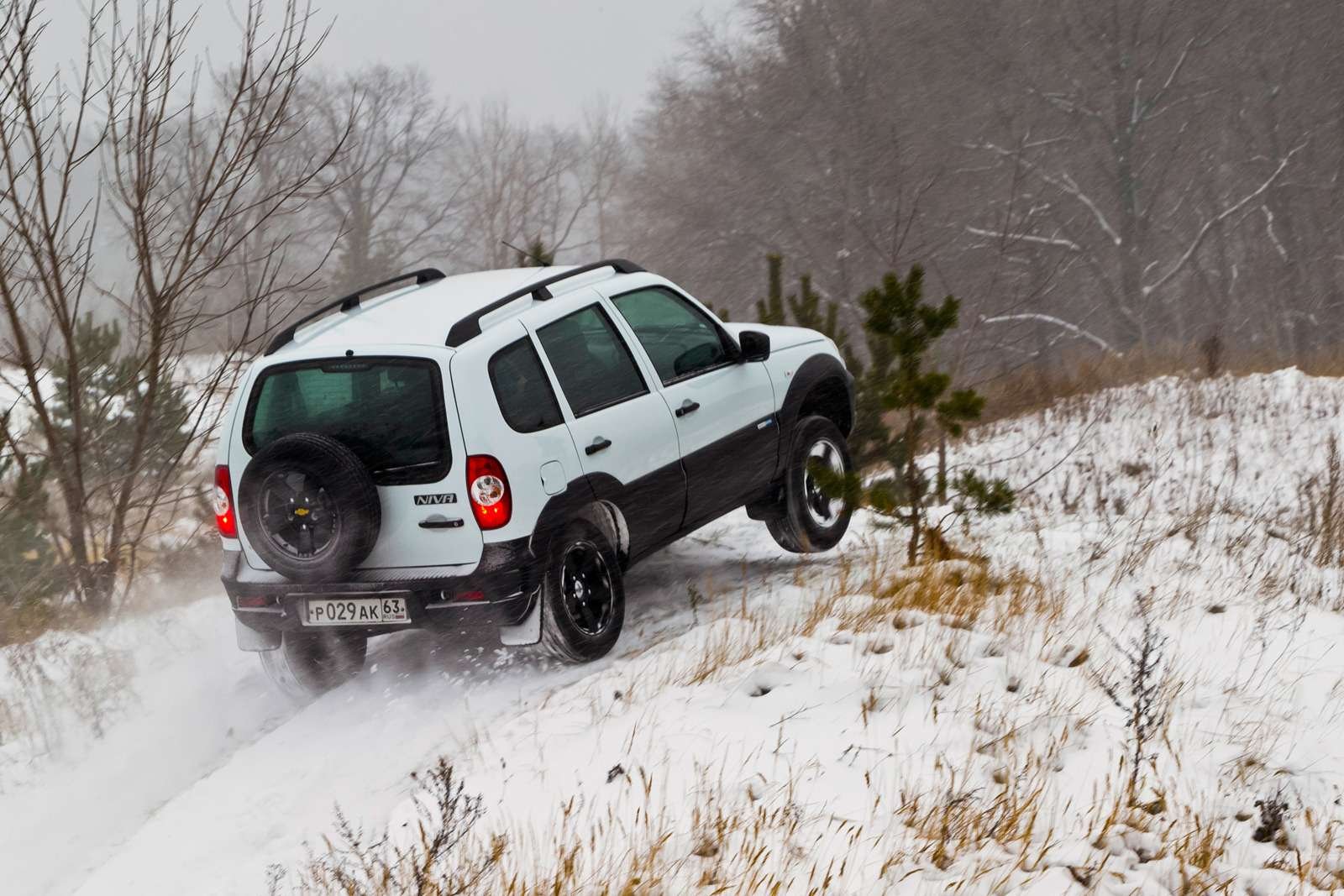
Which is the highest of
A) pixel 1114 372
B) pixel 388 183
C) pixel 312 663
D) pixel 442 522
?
pixel 388 183

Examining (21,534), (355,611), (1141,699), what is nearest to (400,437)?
(355,611)

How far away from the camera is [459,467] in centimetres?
521

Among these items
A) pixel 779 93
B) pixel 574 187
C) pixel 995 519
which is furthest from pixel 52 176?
pixel 574 187

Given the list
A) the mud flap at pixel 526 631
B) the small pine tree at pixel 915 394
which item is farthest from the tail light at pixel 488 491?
the small pine tree at pixel 915 394

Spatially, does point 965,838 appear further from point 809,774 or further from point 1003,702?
point 1003,702

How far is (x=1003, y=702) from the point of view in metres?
4.97

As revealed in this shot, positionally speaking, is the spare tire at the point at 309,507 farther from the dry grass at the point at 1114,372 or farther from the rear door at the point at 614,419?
the dry grass at the point at 1114,372

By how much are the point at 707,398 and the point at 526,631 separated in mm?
1850

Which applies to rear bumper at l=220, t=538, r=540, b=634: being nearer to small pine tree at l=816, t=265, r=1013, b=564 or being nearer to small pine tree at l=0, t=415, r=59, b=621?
small pine tree at l=816, t=265, r=1013, b=564

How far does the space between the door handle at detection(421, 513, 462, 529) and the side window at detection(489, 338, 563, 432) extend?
51cm

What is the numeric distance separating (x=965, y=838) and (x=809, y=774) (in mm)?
650

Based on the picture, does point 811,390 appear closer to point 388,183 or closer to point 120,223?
point 120,223

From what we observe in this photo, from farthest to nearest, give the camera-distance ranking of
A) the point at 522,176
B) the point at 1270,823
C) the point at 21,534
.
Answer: the point at 522,176, the point at 21,534, the point at 1270,823

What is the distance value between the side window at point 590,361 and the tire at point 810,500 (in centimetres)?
153
